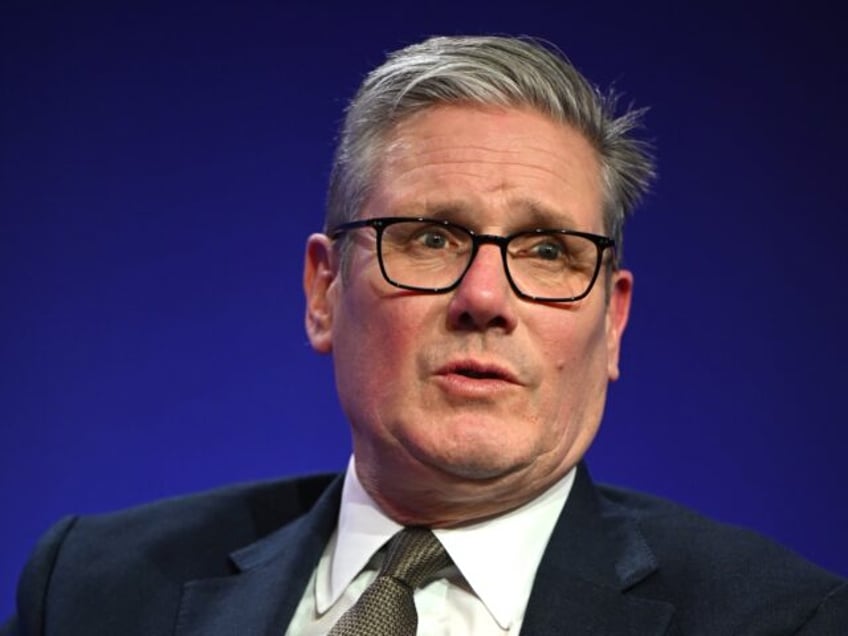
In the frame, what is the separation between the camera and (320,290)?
210cm

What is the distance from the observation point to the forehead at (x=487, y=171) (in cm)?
185

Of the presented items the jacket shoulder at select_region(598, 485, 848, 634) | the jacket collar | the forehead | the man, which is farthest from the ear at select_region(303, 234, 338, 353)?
the jacket shoulder at select_region(598, 485, 848, 634)

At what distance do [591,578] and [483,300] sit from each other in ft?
1.40

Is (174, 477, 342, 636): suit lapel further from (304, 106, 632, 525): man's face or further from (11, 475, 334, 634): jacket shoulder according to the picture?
(304, 106, 632, 525): man's face

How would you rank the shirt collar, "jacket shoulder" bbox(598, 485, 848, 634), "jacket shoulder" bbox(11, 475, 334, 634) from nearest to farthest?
1. "jacket shoulder" bbox(598, 485, 848, 634)
2. the shirt collar
3. "jacket shoulder" bbox(11, 475, 334, 634)

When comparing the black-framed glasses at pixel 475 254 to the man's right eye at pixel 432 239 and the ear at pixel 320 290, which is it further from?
the ear at pixel 320 290

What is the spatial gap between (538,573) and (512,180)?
0.56m

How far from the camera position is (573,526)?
191 centimetres

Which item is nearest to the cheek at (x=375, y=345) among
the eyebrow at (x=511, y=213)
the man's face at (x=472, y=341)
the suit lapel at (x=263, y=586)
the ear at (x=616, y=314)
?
the man's face at (x=472, y=341)

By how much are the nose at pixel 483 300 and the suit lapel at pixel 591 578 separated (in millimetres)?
343

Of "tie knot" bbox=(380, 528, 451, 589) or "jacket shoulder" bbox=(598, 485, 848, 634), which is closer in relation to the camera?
"jacket shoulder" bbox=(598, 485, 848, 634)

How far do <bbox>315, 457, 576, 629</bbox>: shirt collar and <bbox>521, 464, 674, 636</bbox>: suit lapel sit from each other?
4 centimetres

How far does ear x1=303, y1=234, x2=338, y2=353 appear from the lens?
2055 millimetres

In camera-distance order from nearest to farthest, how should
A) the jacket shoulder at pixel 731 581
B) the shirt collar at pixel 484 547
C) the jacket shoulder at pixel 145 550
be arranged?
the jacket shoulder at pixel 731 581, the shirt collar at pixel 484 547, the jacket shoulder at pixel 145 550
